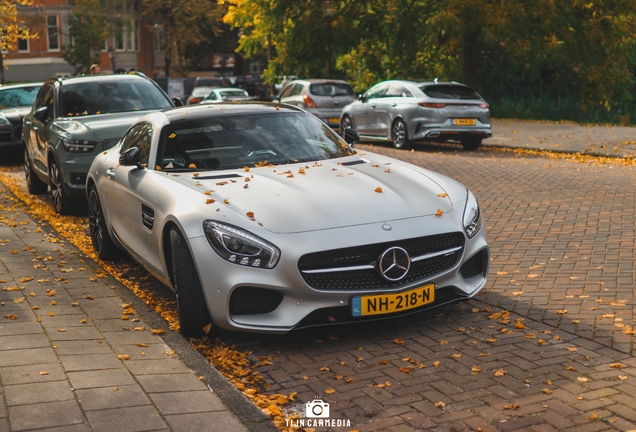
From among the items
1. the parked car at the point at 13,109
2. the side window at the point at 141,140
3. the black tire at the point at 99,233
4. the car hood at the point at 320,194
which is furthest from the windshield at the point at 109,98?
the parked car at the point at 13,109

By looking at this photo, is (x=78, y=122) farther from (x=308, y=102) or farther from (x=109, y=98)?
(x=308, y=102)

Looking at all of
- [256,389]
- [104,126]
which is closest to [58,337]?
[256,389]

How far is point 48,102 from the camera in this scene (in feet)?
41.2

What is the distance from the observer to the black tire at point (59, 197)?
1102cm

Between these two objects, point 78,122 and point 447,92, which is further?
point 447,92

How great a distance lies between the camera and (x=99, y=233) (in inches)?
322

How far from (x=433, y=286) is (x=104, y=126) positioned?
21.6 ft

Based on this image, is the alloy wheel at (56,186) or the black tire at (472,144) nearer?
the alloy wheel at (56,186)

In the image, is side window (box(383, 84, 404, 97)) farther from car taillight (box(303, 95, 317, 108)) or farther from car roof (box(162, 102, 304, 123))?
car roof (box(162, 102, 304, 123))

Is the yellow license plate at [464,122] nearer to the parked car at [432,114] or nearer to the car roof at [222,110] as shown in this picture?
the parked car at [432,114]

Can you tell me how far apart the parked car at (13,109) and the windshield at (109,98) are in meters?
6.23

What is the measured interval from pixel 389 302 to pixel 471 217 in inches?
39.0

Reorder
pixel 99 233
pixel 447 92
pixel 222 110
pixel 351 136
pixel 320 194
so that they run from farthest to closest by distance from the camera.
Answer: pixel 447 92, pixel 99 233, pixel 351 136, pixel 222 110, pixel 320 194

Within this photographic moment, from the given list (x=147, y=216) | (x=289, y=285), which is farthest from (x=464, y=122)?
(x=289, y=285)
